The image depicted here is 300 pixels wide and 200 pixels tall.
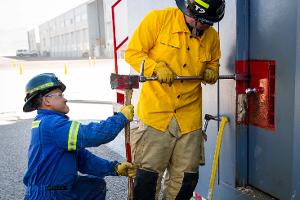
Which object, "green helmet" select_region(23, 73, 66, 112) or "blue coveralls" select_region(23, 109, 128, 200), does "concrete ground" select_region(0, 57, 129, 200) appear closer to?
"blue coveralls" select_region(23, 109, 128, 200)

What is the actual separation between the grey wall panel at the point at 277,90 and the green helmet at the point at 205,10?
321 millimetres

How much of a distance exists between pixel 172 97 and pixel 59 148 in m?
0.81

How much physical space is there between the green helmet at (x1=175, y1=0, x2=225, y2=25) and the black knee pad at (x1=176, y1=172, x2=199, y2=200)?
1054 mm

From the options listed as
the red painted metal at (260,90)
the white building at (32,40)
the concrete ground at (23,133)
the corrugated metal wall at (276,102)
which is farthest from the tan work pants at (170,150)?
the white building at (32,40)

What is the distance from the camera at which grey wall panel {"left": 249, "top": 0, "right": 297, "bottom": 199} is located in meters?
2.19

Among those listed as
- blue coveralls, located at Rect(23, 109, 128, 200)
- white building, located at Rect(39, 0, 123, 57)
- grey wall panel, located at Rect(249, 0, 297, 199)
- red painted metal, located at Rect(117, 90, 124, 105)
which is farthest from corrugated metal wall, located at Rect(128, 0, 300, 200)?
white building, located at Rect(39, 0, 123, 57)

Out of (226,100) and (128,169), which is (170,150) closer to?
(128,169)

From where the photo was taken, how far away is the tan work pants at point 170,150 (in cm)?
250

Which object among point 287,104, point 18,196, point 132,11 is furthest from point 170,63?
point 18,196

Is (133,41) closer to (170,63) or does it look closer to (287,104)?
(170,63)

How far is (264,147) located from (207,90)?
0.65 m

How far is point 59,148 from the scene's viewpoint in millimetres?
2348

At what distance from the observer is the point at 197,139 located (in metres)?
2.59

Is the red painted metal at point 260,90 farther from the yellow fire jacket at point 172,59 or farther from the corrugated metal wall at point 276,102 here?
the yellow fire jacket at point 172,59
